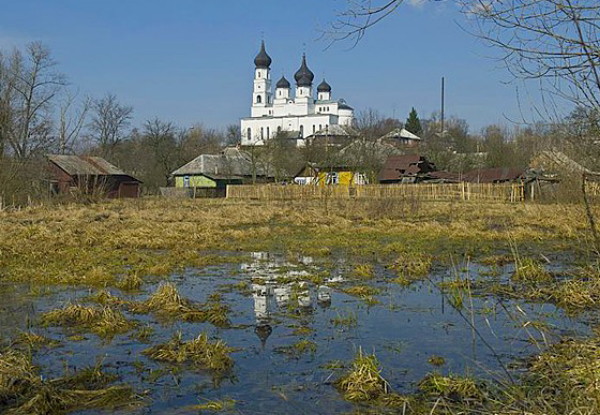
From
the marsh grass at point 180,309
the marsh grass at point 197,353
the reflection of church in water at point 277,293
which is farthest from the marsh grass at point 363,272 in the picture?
the marsh grass at point 197,353

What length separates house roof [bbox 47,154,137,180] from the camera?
51.9m

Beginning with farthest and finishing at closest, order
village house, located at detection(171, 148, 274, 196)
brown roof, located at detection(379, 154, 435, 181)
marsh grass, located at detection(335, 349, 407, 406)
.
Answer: village house, located at detection(171, 148, 274, 196), brown roof, located at detection(379, 154, 435, 181), marsh grass, located at detection(335, 349, 407, 406)

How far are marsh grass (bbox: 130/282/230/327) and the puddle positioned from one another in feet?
0.77

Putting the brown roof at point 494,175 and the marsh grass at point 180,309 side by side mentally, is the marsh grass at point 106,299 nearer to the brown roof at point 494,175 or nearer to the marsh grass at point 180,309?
the marsh grass at point 180,309

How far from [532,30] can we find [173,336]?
5992mm

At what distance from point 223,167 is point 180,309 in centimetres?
6350

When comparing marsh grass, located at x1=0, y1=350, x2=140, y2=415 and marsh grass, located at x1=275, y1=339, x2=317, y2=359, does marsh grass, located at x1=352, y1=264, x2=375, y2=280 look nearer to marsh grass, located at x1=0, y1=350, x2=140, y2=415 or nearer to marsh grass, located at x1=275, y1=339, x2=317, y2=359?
marsh grass, located at x1=275, y1=339, x2=317, y2=359

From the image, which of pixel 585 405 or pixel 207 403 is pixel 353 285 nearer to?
pixel 207 403

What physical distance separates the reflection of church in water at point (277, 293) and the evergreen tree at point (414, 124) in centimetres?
9546

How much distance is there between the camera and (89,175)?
47.4m

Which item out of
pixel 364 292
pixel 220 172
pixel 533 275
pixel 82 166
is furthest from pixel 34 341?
pixel 220 172

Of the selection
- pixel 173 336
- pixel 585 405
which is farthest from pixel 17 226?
pixel 585 405

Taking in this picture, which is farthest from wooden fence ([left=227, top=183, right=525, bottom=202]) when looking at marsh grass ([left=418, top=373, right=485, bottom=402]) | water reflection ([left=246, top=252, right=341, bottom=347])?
marsh grass ([left=418, top=373, right=485, bottom=402])

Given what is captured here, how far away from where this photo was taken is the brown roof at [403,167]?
196 feet
